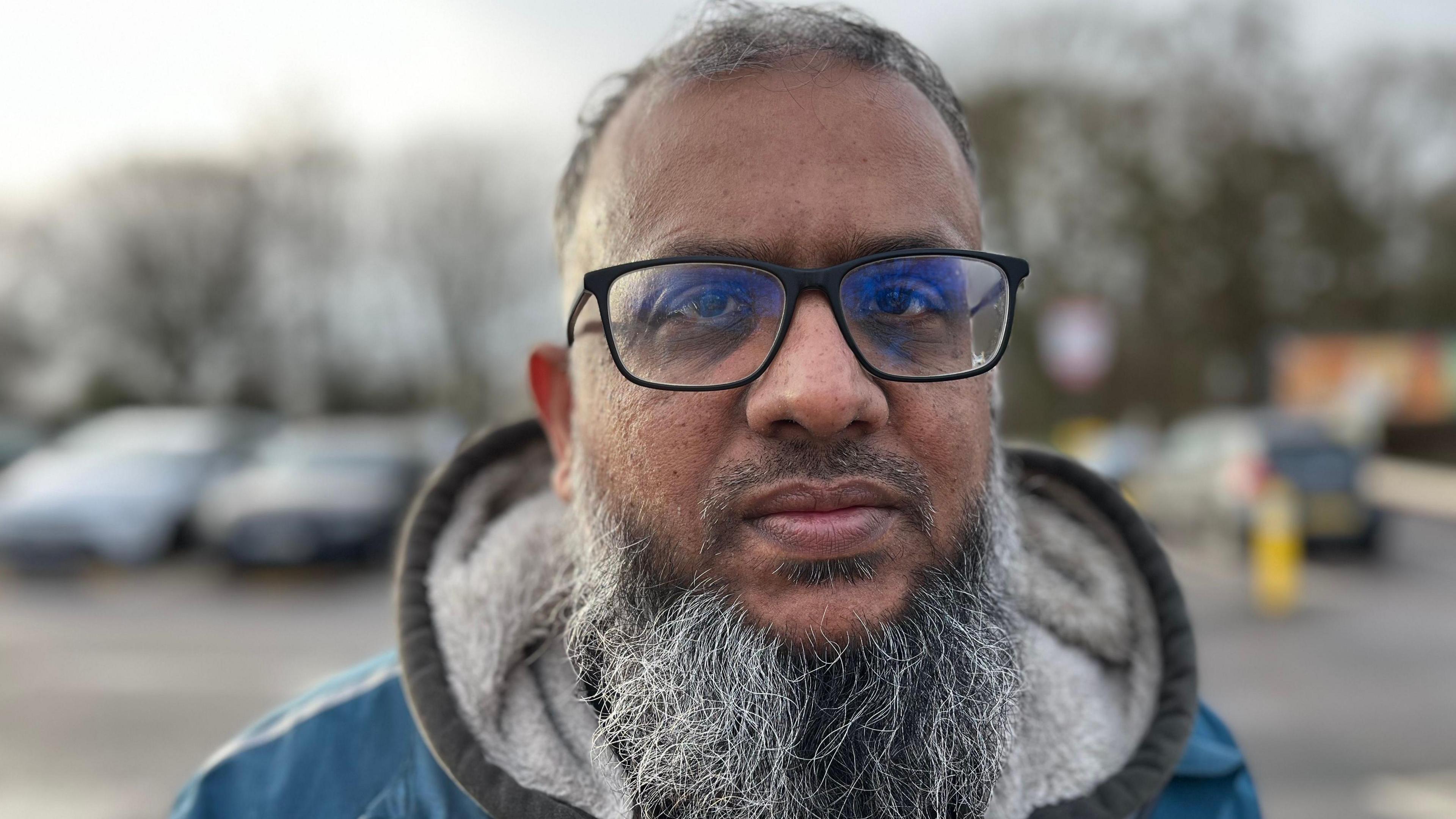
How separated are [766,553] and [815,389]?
250 millimetres

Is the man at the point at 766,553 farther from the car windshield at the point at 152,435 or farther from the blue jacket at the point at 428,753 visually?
the car windshield at the point at 152,435

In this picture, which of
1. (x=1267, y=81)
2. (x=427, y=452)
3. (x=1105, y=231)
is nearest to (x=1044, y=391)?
(x=1105, y=231)

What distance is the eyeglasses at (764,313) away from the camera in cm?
153

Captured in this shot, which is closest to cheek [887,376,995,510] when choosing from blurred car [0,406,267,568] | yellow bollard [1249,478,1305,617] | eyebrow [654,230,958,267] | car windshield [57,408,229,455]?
eyebrow [654,230,958,267]

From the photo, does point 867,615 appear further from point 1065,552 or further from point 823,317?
point 1065,552

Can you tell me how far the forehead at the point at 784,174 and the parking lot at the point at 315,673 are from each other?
14.5 ft

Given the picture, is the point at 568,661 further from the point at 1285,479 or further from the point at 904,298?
the point at 1285,479

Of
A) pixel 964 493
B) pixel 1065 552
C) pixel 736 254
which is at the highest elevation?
pixel 736 254

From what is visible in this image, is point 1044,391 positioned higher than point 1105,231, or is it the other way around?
point 1105,231

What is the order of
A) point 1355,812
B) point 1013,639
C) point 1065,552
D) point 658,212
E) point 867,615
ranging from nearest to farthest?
A: point 867,615 < point 658,212 < point 1013,639 < point 1065,552 < point 1355,812

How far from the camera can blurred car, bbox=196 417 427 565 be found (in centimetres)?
1157

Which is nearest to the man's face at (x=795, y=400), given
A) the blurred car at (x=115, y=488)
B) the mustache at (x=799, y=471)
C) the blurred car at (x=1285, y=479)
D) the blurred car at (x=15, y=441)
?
the mustache at (x=799, y=471)

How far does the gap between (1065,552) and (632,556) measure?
3.14ft

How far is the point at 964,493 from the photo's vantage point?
1.60 m
